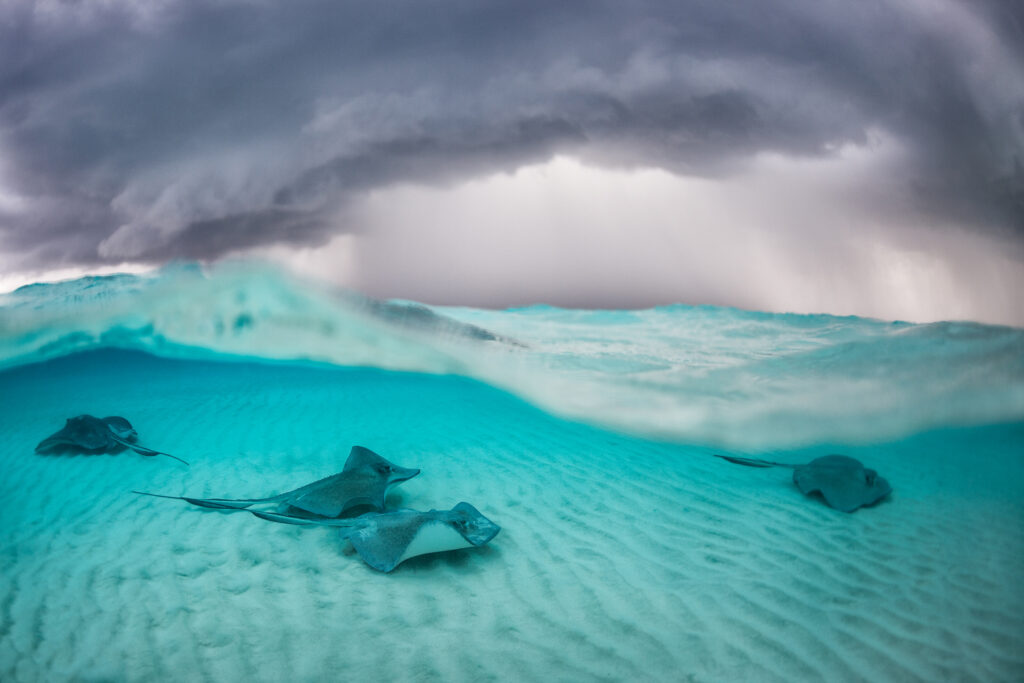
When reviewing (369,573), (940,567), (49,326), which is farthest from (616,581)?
(49,326)

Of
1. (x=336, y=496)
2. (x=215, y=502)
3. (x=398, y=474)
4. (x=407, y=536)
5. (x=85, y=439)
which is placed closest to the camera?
(x=407, y=536)

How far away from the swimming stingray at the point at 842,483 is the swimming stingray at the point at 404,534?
364 cm

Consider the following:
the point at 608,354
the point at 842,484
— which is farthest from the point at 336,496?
the point at 608,354

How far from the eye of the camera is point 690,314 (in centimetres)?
2134

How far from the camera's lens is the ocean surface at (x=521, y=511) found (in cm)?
324

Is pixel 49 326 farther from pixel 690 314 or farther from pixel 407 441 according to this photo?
pixel 690 314

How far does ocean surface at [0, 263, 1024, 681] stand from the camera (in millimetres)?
3238

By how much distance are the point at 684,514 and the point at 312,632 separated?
165 inches

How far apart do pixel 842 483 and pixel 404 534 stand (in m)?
5.53

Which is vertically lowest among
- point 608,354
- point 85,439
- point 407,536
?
point 85,439

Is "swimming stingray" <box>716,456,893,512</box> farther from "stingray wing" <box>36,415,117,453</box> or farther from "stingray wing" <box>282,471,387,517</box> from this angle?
"stingray wing" <box>36,415,117,453</box>

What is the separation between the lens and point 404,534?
3973mm

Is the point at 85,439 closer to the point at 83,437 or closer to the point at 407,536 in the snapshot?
the point at 83,437

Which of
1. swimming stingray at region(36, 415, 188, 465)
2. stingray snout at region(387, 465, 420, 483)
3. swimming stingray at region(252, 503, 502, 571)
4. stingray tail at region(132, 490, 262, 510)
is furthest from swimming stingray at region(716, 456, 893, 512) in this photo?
swimming stingray at region(36, 415, 188, 465)
